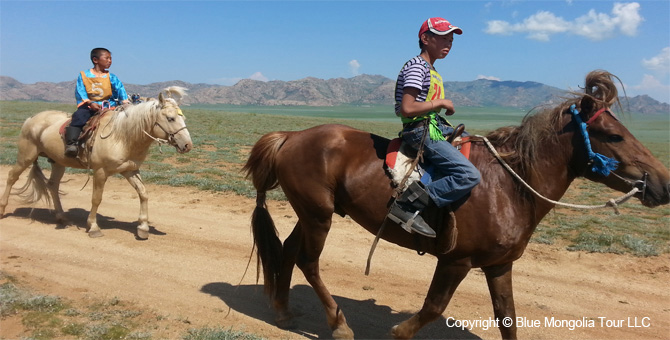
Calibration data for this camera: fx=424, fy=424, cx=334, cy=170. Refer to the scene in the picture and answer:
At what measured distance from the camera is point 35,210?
30.0ft

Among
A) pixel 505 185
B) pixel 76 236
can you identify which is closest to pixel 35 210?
pixel 76 236

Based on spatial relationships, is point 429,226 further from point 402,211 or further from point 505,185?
point 505,185

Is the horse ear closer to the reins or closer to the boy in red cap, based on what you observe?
the reins

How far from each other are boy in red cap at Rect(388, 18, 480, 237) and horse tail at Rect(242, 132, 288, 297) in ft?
5.42

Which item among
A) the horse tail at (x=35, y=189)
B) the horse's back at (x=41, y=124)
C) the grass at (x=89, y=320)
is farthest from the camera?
the horse tail at (x=35, y=189)

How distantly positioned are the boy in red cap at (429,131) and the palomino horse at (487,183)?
25 cm

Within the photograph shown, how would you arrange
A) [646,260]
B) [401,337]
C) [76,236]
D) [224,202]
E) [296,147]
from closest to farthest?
[401,337] → [296,147] → [646,260] → [76,236] → [224,202]

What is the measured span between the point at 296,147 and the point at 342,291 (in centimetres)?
225

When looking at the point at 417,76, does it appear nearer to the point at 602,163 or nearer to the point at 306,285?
the point at 602,163

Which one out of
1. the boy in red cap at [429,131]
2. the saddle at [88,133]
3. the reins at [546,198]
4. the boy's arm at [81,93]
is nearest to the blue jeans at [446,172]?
the boy in red cap at [429,131]

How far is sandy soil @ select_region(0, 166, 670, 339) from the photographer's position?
489 centimetres

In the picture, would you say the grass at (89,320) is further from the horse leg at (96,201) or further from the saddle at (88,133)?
the saddle at (88,133)

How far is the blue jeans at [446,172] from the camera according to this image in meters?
3.71

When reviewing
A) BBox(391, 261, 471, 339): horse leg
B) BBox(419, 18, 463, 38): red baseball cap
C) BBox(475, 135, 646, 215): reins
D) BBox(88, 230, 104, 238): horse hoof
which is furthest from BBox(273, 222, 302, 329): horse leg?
BBox(88, 230, 104, 238): horse hoof
